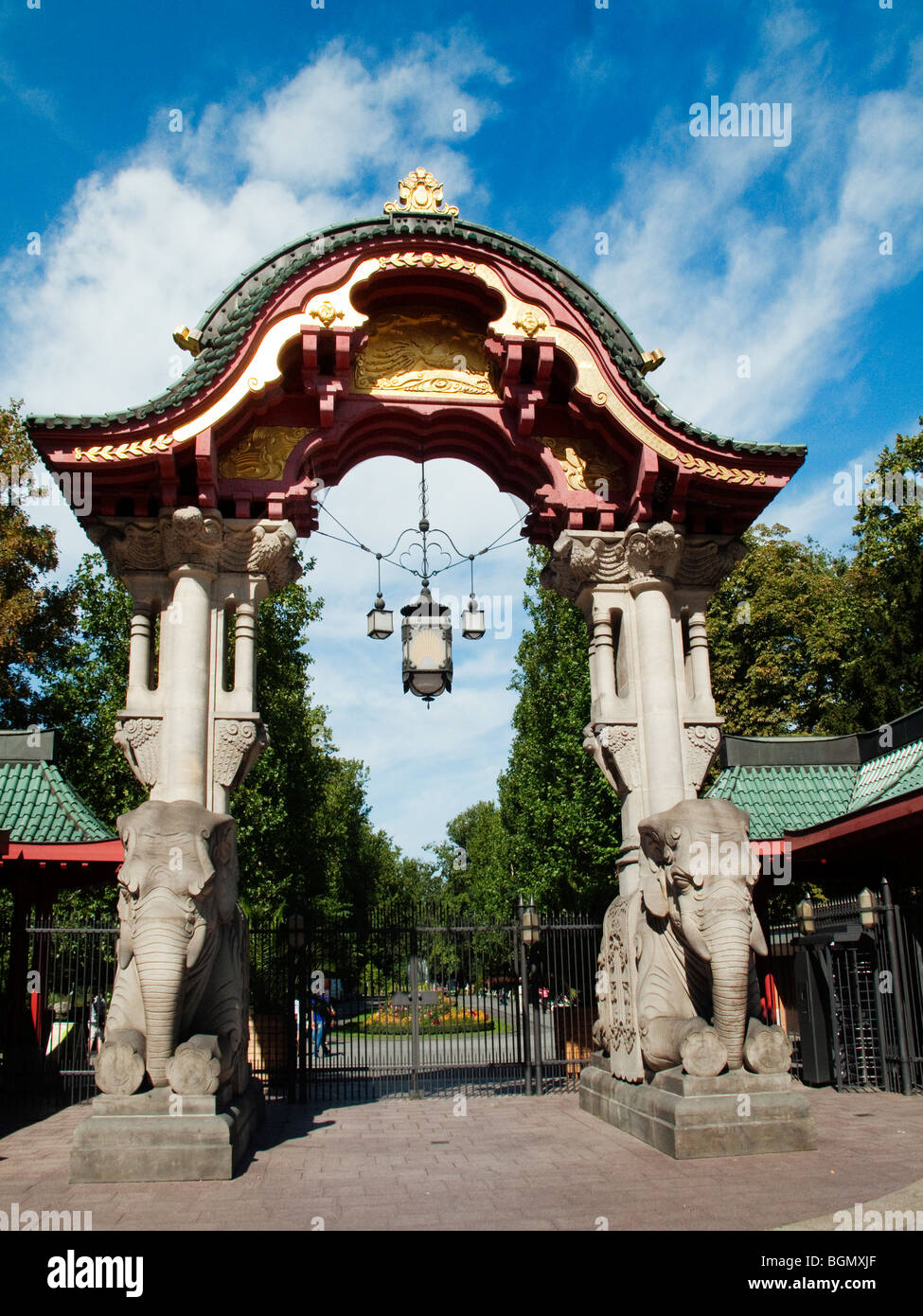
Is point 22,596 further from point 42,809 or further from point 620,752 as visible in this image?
point 620,752

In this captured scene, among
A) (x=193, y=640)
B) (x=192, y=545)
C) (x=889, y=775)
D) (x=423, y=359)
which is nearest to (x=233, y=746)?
(x=193, y=640)

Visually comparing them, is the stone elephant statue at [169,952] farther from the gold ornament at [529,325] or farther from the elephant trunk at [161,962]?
the gold ornament at [529,325]

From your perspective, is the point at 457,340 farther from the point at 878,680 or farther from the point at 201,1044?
the point at 878,680

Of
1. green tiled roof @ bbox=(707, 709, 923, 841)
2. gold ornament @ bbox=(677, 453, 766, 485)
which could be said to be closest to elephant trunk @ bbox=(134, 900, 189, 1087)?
gold ornament @ bbox=(677, 453, 766, 485)

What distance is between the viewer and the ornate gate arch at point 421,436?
33.8 ft

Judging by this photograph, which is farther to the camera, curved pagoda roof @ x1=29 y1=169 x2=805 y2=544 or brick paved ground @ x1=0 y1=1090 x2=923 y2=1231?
curved pagoda roof @ x1=29 y1=169 x2=805 y2=544

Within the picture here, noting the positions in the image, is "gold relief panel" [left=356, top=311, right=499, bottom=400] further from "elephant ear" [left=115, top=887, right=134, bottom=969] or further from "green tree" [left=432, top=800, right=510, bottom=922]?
"green tree" [left=432, top=800, right=510, bottom=922]

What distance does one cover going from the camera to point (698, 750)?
1092cm

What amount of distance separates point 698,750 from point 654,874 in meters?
2.07

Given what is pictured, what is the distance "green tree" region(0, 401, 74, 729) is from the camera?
25.3 m

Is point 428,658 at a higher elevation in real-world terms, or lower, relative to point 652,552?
lower

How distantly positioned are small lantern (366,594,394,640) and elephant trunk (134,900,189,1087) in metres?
4.83

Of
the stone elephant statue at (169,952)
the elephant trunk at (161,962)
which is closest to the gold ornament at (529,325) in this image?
the stone elephant statue at (169,952)
